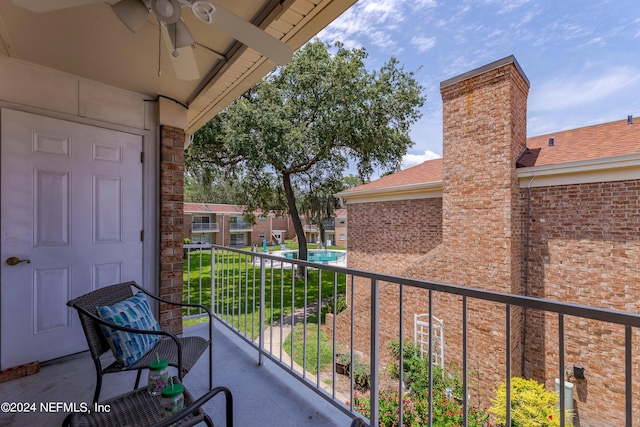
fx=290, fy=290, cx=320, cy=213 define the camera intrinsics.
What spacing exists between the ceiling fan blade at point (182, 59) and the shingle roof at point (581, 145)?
546 centimetres

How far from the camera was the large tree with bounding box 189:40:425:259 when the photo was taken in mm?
7035

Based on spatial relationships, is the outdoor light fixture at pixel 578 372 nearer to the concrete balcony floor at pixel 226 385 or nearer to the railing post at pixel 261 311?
the concrete balcony floor at pixel 226 385

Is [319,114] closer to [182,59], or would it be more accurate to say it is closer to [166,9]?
[182,59]

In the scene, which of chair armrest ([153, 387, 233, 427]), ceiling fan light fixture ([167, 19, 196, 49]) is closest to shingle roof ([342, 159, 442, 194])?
ceiling fan light fixture ([167, 19, 196, 49])

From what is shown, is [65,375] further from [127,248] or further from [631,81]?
[631,81]

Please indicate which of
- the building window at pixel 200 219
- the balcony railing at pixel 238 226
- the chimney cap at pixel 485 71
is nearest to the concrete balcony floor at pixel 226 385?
the chimney cap at pixel 485 71

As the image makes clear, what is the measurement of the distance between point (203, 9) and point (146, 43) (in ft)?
3.36

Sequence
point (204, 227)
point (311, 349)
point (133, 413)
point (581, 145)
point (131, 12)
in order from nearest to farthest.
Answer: point (133, 413), point (131, 12), point (581, 145), point (311, 349), point (204, 227)

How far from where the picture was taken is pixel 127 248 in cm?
266

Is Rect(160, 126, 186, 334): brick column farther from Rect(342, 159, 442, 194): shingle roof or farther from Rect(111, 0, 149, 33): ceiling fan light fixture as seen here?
Rect(342, 159, 442, 194): shingle roof

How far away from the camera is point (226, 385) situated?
6.78ft

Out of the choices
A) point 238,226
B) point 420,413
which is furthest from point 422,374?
point 238,226

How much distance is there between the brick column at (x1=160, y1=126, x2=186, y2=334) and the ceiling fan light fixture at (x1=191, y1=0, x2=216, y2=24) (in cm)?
179

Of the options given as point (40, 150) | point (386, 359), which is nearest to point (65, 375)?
point (40, 150)
